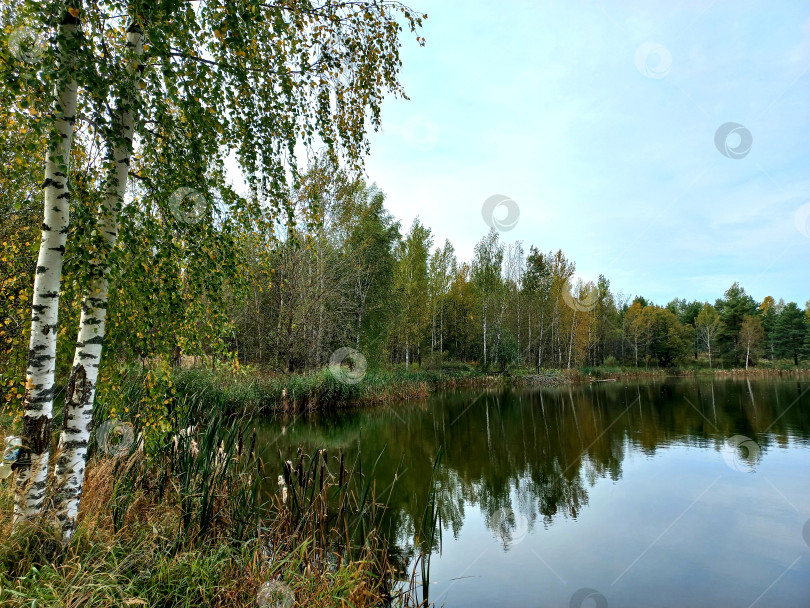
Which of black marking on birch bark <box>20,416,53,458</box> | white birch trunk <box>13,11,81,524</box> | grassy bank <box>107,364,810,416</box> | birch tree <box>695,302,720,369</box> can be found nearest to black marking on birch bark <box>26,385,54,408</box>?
white birch trunk <box>13,11,81,524</box>

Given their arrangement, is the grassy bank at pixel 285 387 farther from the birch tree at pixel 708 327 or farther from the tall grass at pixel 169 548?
the birch tree at pixel 708 327

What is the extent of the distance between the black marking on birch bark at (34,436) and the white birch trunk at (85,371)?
0.18 metres

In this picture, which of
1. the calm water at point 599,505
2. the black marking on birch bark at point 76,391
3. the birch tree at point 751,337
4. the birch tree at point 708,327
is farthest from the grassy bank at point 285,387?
the birch tree at point 708,327

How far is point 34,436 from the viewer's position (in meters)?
2.68

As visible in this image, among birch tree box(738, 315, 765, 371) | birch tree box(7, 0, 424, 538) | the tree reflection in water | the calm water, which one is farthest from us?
birch tree box(738, 315, 765, 371)

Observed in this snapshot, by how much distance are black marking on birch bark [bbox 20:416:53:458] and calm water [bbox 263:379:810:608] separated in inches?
156

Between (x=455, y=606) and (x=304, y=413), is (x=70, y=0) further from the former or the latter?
(x=304, y=413)

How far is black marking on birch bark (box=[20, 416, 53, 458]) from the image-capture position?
2664mm

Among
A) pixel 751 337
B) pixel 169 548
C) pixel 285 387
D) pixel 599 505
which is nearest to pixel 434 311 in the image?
pixel 285 387

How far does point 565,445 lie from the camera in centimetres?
1196

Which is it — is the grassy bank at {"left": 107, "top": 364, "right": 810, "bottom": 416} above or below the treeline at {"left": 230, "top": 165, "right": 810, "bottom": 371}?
below

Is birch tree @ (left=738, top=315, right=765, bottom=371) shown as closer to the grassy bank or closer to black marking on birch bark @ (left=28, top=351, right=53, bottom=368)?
the grassy bank

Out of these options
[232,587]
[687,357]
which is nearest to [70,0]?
[232,587]

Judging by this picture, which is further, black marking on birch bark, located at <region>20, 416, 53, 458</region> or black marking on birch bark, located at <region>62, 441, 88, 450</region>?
black marking on birch bark, located at <region>62, 441, 88, 450</region>
